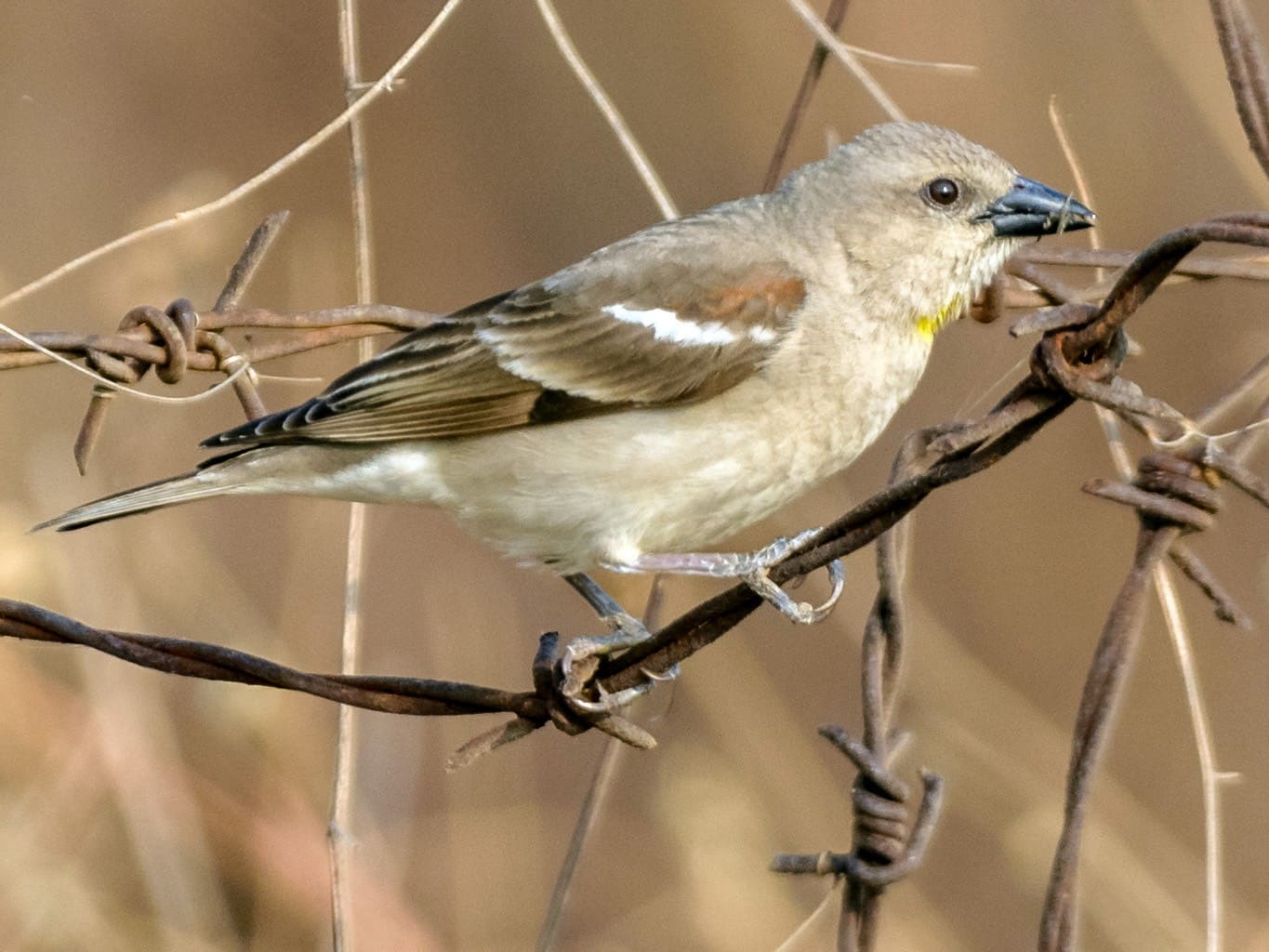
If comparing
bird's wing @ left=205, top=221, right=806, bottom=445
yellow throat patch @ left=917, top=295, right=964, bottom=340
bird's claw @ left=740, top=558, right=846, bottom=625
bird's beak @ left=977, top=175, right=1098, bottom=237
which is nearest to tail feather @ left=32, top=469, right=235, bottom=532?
bird's wing @ left=205, top=221, right=806, bottom=445

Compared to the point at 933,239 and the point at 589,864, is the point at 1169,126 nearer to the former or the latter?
the point at 933,239

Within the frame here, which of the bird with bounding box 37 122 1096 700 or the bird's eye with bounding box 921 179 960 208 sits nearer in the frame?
the bird with bounding box 37 122 1096 700

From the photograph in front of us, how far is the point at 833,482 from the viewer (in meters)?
6.88

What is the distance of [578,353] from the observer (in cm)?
434

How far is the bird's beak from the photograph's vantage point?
4035 mm

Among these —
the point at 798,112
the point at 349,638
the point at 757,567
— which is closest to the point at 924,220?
the point at 798,112

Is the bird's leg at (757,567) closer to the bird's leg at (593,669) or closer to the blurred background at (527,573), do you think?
the bird's leg at (593,669)

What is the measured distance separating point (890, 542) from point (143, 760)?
12.9 ft

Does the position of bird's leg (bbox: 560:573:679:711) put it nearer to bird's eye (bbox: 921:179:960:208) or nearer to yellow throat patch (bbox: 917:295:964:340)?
yellow throat patch (bbox: 917:295:964:340)

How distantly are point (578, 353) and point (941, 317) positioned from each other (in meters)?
1.02

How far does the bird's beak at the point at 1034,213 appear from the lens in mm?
4035

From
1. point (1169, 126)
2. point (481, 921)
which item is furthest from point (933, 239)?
point (1169, 126)

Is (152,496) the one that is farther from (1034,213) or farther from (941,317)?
(1034,213)

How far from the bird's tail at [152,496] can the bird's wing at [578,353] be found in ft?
0.53
